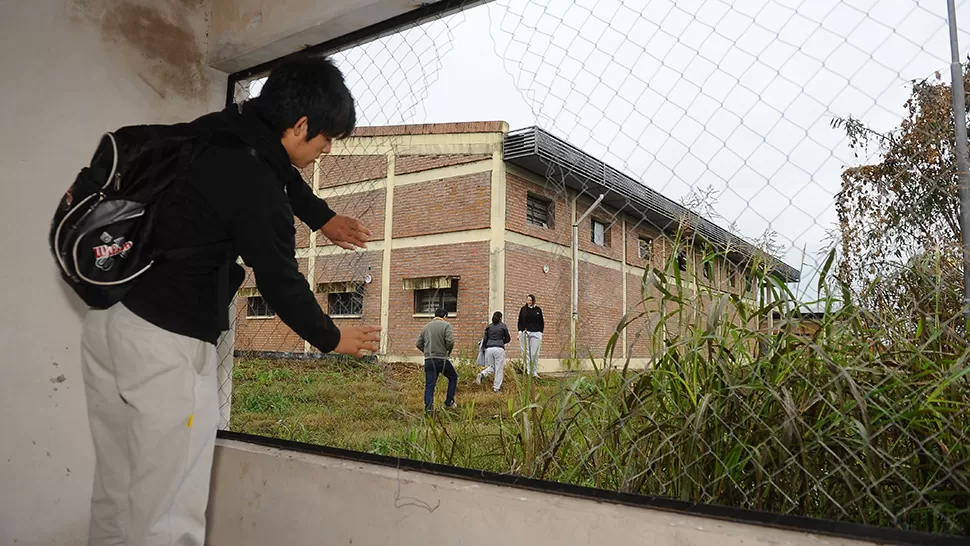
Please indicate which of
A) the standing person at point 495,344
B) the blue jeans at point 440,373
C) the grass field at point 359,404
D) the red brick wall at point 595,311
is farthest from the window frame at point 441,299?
the red brick wall at point 595,311

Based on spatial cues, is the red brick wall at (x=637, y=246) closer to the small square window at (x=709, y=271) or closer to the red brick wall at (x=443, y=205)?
the small square window at (x=709, y=271)

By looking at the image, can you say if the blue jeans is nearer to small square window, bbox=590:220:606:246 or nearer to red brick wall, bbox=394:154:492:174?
small square window, bbox=590:220:606:246

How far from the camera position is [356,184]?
304 centimetres

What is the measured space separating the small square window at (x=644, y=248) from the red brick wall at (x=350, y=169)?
1.21m

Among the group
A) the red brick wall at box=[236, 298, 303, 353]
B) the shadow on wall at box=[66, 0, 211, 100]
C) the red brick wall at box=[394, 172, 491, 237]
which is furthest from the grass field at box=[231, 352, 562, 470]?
the red brick wall at box=[394, 172, 491, 237]

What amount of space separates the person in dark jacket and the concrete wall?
48cm

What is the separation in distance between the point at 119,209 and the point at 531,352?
131cm

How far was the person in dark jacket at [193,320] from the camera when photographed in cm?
127

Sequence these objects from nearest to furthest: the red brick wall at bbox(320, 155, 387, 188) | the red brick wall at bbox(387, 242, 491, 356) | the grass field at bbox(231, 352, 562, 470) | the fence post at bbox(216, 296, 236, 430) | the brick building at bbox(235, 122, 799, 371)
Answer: the brick building at bbox(235, 122, 799, 371) → the grass field at bbox(231, 352, 562, 470) → the fence post at bbox(216, 296, 236, 430) → the red brick wall at bbox(320, 155, 387, 188) → the red brick wall at bbox(387, 242, 491, 356)

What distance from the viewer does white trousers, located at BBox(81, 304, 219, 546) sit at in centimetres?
126

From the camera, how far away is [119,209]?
131 centimetres

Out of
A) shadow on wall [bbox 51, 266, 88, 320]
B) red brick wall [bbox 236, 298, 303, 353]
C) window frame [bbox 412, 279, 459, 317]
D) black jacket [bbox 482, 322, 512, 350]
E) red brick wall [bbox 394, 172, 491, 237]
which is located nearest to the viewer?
shadow on wall [bbox 51, 266, 88, 320]

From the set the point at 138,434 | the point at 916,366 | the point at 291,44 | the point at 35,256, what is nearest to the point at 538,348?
the point at 916,366

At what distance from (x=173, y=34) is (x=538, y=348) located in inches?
74.2
